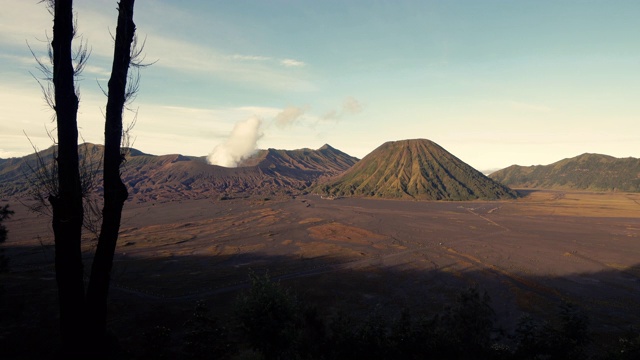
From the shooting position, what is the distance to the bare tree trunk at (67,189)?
19.0 ft

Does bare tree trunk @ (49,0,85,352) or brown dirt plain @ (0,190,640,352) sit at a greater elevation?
bare tree trunk @ (49,0,85,352)

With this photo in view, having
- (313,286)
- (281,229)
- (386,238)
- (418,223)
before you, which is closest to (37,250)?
(281,229)

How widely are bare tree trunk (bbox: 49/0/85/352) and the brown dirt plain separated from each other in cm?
489

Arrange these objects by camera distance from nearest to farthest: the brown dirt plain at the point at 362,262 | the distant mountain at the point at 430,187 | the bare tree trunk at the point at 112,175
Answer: the bare tree trunk at the point at 112,175
the brown dirt plain at the point at 362,262
the distant mountain at the point at 430,187

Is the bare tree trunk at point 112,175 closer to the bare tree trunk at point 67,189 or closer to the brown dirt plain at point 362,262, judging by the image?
the bare tree trunk at point 67,189

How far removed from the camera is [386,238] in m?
80.0

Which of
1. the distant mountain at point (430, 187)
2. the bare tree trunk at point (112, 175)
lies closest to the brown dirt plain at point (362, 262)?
the bare tree trunk at point (112, 175)

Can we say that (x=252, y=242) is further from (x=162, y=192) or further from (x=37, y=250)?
(x=162, y=192)

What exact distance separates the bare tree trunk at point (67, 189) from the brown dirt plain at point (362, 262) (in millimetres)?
4895

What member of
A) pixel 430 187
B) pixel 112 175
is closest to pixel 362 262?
pixel 112 175

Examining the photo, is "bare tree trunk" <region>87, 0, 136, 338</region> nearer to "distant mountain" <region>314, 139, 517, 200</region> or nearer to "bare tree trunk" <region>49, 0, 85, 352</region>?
"bare tree trunk" <region>49, 0, 85, 352</region>

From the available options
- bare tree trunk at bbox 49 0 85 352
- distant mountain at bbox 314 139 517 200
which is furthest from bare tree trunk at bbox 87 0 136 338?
distant mountain at bbox 314 139 517 200

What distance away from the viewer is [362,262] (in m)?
59.5

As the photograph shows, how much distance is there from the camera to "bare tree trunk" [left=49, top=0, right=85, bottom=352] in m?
5.80
